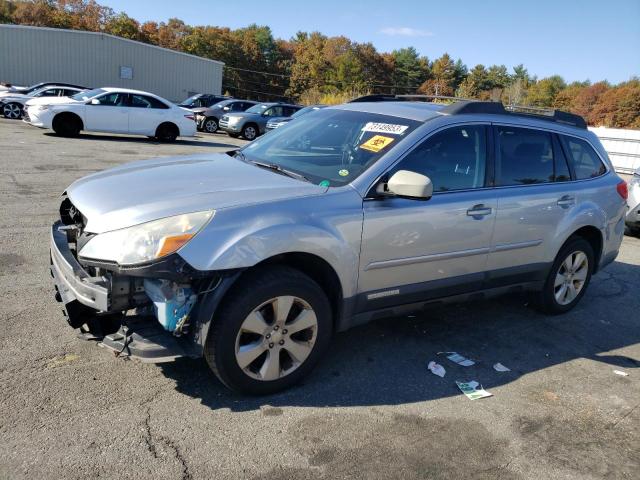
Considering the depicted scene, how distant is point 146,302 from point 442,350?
2.30 meters

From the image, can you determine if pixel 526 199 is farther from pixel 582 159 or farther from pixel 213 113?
pixel 213 113

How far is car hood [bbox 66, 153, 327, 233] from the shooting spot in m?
3.01

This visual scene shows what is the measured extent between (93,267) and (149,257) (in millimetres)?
442

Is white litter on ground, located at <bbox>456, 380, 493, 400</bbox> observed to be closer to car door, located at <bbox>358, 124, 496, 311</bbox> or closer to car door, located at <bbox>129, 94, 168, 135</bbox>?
car door, located at <bbox>358, 124, 496, 311</bbox>

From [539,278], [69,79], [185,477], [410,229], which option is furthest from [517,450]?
[69,79]

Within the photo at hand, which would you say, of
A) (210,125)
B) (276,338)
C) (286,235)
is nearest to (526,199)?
(286,235)

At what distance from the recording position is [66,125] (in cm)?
1551

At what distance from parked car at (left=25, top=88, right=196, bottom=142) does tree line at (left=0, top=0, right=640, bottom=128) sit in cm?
3203

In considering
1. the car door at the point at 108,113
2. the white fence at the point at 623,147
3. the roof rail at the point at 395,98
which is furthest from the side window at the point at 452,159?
the white fence at the point at 623,147

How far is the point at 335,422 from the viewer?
3.11 meters

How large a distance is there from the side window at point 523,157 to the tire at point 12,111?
2134 cm

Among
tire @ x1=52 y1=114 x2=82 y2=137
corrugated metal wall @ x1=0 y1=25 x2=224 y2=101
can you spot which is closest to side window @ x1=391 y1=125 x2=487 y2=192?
tire @ x1=52 y1=114 x2=82 y2=137

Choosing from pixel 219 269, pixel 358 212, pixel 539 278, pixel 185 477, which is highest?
pixel 358 212

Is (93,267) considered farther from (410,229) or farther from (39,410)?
(410,229)
